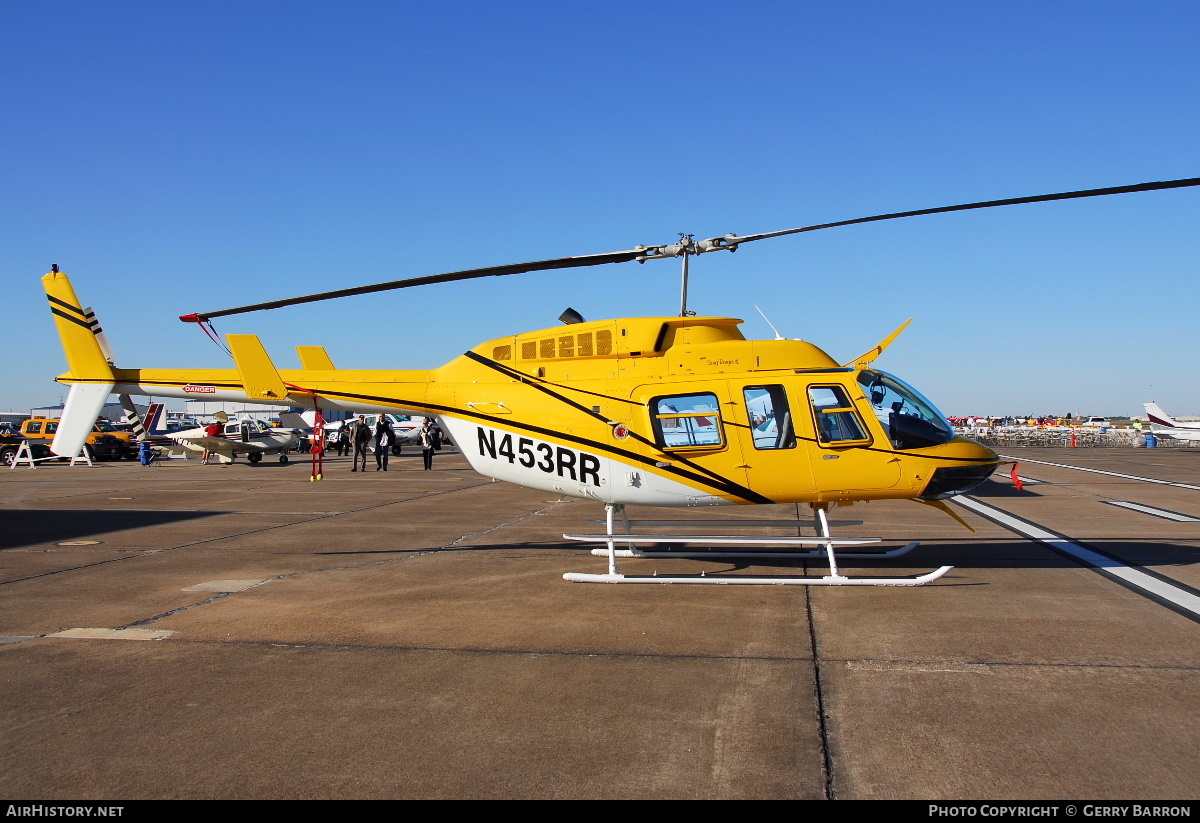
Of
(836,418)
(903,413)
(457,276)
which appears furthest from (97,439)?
(903,413)

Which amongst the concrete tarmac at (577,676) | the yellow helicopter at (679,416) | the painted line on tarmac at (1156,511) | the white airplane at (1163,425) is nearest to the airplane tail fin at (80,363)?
the concrete tarmac at (577,676)

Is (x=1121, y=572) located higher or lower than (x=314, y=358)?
lower

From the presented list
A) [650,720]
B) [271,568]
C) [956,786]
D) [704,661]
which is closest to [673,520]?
[271,568]

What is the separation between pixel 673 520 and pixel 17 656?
10.3 meters

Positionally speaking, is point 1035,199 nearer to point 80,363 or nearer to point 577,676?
point 577,676

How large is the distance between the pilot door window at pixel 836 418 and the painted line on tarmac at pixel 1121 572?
310cm

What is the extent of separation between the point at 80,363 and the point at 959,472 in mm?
11732

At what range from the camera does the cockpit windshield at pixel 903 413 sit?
905cm

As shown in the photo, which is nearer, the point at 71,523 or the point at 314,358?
the point at 314,358

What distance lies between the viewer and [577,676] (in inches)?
226

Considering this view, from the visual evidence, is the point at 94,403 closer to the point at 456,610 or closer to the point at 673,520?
the point at 456,610

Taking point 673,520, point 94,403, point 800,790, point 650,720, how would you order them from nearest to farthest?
point 800,790, point 650,720, point 94,403, point 673,520

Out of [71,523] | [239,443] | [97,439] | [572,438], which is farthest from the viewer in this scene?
[97,439]

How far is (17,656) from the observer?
633 cm
